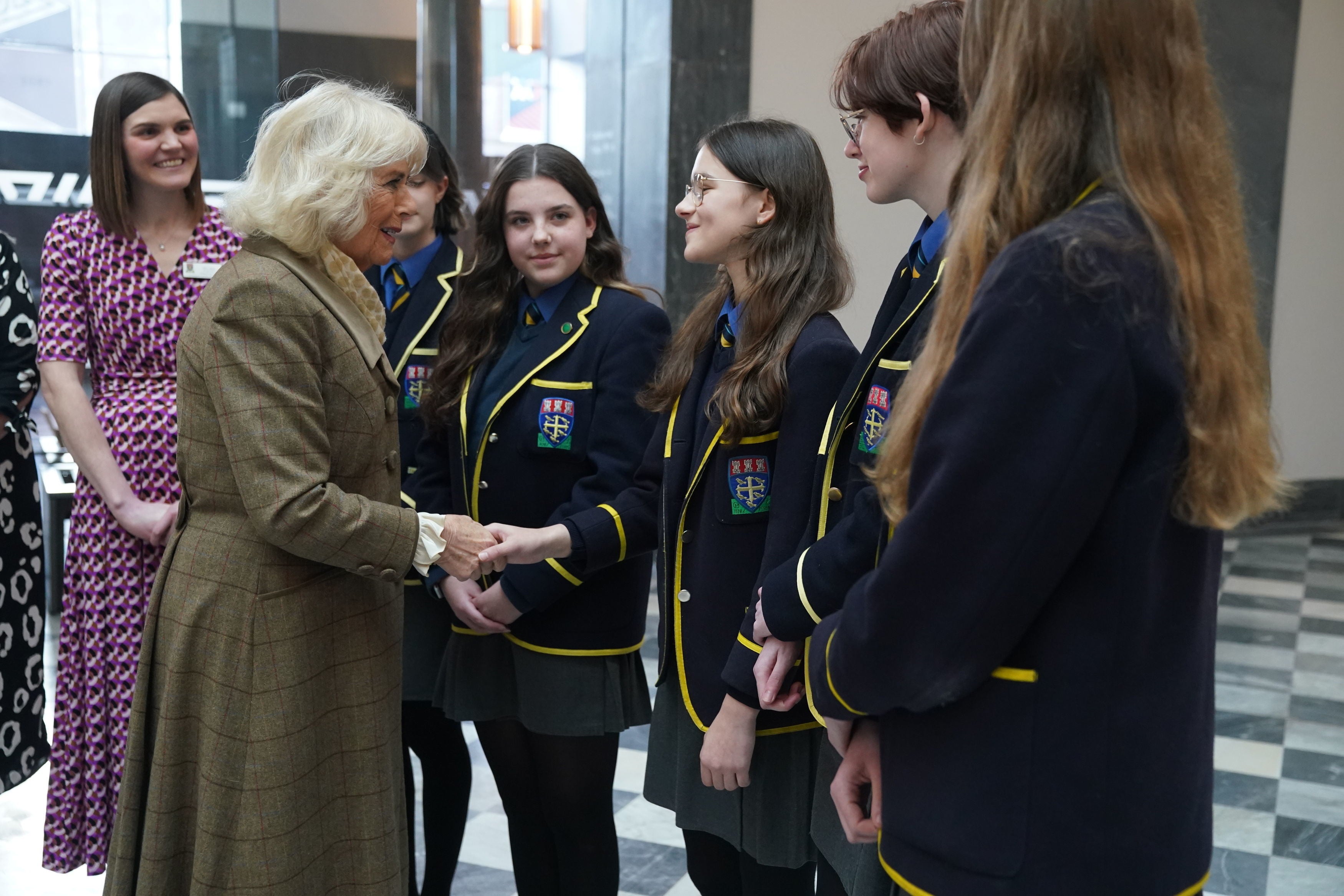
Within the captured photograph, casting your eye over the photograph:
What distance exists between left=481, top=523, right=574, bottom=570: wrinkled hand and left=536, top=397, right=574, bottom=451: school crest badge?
0.19 meters

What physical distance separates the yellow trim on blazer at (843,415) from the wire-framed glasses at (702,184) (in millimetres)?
470

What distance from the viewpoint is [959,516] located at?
1.05m

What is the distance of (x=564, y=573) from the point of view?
2236 mm

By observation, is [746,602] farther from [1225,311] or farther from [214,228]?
[214,228]

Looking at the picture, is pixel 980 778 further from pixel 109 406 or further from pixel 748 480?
pixel 109 406

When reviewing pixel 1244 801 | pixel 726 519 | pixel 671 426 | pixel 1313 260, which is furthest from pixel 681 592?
pixel 1313 260

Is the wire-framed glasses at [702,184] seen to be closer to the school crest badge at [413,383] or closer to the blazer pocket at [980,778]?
the school crest badge at [413,383]

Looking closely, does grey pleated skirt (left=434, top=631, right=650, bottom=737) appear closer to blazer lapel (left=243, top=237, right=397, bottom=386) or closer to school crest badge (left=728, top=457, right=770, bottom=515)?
school crest badge (left=728, top=457, right=770, bottom=515)

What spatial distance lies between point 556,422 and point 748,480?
549 mm

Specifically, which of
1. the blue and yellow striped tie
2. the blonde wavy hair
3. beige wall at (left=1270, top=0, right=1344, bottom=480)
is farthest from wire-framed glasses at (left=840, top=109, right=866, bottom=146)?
beige wall at (left=1270, top=0, right=1344, bottom=480)

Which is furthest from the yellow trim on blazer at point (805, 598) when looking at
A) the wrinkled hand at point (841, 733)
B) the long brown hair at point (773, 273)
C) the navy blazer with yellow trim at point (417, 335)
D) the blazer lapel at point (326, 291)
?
the navy blazer with yellow trim at point (417, 335)

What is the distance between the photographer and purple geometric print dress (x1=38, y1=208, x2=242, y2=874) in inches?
101

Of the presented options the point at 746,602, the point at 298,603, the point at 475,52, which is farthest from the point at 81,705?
the point at 475,52

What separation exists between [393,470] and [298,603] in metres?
0.29
